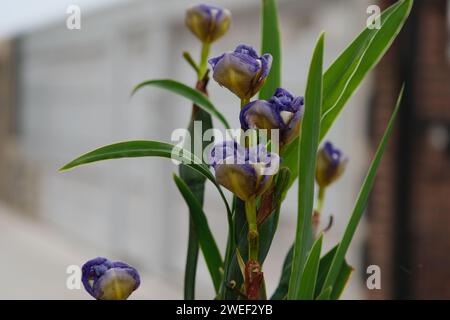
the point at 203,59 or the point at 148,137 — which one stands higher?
the point at 148,137

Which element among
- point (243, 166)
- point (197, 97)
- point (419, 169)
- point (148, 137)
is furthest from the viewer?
point (148, 137)

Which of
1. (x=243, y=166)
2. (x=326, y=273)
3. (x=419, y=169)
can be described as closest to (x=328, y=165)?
(x=326, y=273)

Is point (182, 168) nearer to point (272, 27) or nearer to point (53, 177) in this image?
point (272, 27)

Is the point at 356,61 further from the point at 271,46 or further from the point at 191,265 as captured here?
the point at 191,265

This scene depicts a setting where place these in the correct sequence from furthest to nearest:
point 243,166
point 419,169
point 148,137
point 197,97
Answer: point 148,137
point 419,169
point 197,97
point 243,166

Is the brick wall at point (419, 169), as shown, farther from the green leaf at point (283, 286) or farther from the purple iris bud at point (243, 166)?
the purple iris bud at point (243, 166)

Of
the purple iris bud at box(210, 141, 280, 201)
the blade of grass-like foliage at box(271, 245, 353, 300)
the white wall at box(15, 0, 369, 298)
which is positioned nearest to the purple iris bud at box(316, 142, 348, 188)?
Result: the blade of grass-like foliage at box(271, 245, 353, 300)

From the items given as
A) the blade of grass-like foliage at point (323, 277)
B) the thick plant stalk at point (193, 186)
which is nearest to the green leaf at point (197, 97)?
the thick plant stalk at point (193, 186)
